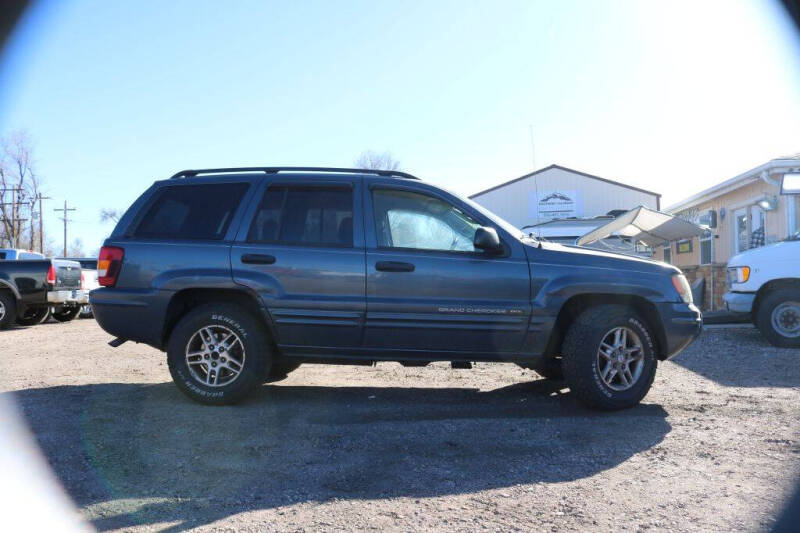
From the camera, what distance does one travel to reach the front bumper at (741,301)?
891cm

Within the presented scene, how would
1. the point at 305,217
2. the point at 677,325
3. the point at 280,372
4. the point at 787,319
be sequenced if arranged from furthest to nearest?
the point at 787,319 < the point at 280,372 < the point at 305,217 < the point at 677,325

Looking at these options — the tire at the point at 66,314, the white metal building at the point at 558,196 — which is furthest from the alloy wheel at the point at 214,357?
the white metal building at the point at 558,196

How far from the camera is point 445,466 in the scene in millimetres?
3592

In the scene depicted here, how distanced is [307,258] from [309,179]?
2.45 ft

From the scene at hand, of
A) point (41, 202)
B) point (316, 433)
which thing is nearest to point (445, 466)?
point (316, 433)

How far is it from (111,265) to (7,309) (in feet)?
29.7

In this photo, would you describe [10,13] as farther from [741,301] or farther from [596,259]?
[741,301]

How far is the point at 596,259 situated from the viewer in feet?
16.4

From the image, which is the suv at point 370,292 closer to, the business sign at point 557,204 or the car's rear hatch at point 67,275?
the car's rear hatch at point 67,275

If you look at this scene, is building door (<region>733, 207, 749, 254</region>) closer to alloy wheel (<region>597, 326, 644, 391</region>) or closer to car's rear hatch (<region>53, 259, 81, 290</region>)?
alloy wheel (<region>597, 326, 644, 391</region>)

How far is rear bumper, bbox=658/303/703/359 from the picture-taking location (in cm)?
500

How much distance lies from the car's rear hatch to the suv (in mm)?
8987

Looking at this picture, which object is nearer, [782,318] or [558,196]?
[782,318]

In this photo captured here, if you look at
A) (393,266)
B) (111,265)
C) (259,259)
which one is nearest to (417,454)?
(393,266)
